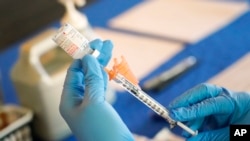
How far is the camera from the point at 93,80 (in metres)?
0.75

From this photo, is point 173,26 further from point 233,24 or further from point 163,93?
point 163,93

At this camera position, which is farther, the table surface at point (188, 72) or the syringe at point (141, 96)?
the table surface at point (188, 72)

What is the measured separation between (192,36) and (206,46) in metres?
0.07

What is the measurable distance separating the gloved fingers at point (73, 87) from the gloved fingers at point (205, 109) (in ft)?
0.54

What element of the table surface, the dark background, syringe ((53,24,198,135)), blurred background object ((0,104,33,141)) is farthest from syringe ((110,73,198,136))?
the dark background

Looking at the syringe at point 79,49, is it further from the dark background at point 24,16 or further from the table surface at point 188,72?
the dark background at point 24,16

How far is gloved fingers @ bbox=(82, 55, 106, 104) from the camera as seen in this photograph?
732mm

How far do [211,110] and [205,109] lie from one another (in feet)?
0.04

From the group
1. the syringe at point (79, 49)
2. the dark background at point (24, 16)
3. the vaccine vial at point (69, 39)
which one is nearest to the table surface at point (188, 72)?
the syringe at point (79, 49)

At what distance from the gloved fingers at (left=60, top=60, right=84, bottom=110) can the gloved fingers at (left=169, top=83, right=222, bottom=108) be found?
173mm

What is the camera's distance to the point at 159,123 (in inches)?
40.4

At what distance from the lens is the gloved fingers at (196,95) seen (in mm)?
846

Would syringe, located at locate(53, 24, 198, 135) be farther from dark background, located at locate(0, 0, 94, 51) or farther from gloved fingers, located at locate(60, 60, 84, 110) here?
dark background, located at locate(0, 0, 94, 51)

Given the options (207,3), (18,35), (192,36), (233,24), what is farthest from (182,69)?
(18,35)
